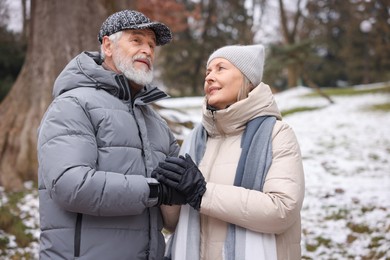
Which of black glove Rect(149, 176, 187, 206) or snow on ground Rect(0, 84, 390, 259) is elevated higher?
black glove Rect(149, 176, 187, 206)

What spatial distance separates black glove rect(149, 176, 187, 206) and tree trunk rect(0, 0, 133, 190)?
4.41m

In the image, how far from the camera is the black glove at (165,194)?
223 cm

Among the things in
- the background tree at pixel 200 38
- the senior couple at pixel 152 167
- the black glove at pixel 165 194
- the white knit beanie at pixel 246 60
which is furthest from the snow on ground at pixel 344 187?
the background tree at pixel 200 38

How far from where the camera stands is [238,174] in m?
2.39

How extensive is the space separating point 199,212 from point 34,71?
4.76m

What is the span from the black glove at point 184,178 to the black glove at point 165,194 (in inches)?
1.1

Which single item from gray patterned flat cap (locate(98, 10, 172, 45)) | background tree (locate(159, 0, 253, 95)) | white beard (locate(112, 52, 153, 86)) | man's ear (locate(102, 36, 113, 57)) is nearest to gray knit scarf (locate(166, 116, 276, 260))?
white beard (locate(112, 52, 153, 86))

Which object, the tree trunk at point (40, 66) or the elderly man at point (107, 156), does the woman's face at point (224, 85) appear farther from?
the tree trunk at point (40, 66)

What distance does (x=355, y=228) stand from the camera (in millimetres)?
5438

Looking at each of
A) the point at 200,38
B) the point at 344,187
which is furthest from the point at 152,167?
the point at 200,38

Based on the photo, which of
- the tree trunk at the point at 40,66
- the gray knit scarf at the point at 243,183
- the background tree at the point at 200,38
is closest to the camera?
the gray knit scarf at the point at 243,183

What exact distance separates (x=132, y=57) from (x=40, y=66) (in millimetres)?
4245

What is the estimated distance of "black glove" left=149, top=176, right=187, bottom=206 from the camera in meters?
2.23

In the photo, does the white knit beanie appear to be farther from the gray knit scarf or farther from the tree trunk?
the tree trunk
